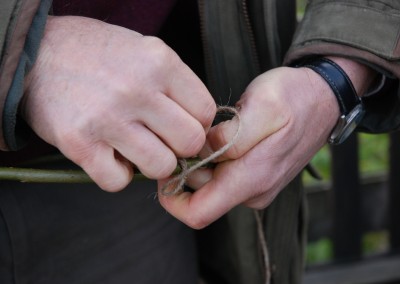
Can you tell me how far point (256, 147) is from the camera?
2.82 ft

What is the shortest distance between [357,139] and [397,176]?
0.21 meters

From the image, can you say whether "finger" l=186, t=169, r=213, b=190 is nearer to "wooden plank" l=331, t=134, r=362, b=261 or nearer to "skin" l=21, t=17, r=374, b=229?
"skin" l=21, t=17, r=374, b=229

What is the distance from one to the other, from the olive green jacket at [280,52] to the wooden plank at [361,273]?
0.79m

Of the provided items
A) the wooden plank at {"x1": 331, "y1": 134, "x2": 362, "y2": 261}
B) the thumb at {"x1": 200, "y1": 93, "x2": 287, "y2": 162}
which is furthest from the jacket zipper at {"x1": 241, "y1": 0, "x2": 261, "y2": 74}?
the wooden plank at {"x1": 331, "y1": 134, "x2": 362, "y2": 261}

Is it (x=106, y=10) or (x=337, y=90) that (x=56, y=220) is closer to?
(x=106, y=10)

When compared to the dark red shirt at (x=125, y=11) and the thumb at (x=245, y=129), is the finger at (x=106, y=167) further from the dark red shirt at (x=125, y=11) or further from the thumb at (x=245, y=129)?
the dark red shirt at (x=125, y=11)

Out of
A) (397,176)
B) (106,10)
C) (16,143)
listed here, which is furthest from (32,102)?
(397,176)

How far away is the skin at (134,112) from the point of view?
72 centimetres

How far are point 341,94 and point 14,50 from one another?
0.50 metres

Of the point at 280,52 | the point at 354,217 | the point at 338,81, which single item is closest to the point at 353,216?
the point at 354,217

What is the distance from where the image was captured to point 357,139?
73.2 inches

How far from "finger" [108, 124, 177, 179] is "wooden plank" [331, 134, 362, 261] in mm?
1162

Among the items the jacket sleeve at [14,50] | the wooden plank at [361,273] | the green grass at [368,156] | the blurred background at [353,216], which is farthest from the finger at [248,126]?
the green grass at [368,156]

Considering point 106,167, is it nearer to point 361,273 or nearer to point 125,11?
point 125,11
